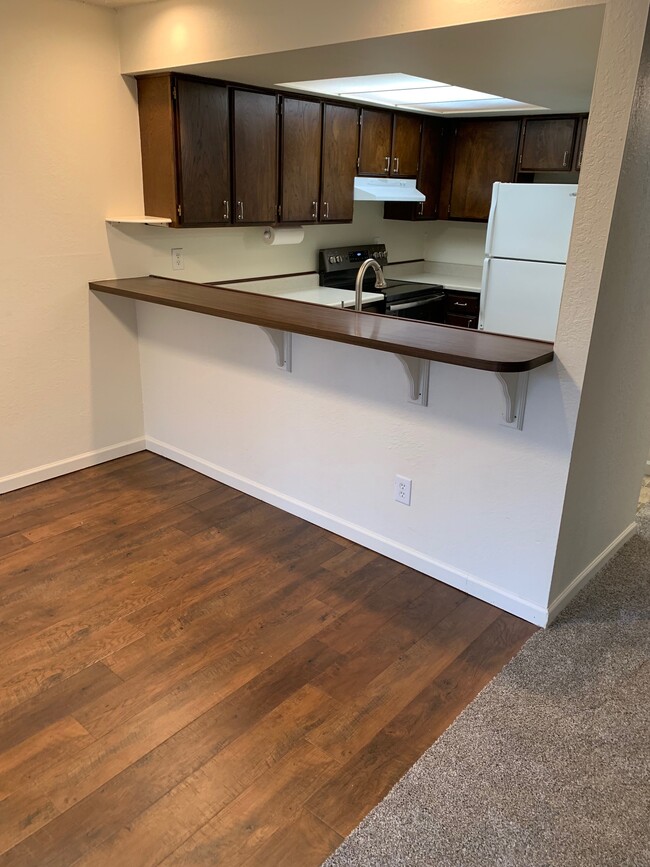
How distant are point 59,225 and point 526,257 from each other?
8.50 ft

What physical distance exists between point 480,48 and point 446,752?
7.64 ft

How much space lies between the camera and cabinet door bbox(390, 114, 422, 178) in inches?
177

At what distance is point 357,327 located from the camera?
256cm

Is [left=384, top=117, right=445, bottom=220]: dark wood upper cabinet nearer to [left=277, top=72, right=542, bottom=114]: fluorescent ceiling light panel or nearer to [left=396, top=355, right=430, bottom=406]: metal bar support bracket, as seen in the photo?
[left=277, top=72, right=542, bottom=114]: fluorescent ceiling light panel

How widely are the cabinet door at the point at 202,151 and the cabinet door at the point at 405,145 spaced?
4.98 ft

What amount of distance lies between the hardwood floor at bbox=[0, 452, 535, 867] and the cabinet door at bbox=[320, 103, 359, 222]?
2.05m

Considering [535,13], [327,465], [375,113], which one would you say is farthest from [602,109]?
[375,113]

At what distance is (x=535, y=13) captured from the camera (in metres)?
1.89

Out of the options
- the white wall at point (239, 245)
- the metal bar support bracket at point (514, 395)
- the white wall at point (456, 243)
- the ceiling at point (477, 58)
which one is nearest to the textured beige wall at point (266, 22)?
the ceiling at point (477, 58)

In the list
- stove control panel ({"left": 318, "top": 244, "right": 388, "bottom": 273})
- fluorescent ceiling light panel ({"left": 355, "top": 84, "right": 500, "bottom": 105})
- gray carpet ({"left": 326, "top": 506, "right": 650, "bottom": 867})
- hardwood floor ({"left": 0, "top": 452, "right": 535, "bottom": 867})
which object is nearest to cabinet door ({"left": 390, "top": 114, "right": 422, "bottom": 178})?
fluorescent ceiling light panel ({"left": 355, "top": 84, "right": 500, "bottom": 105})

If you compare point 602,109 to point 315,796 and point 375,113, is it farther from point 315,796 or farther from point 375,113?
point 375,113

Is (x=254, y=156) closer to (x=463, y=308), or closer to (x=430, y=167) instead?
(x=430, y=167)

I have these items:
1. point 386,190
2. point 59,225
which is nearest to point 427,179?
point 386,190

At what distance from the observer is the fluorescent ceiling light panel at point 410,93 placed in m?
3.38
